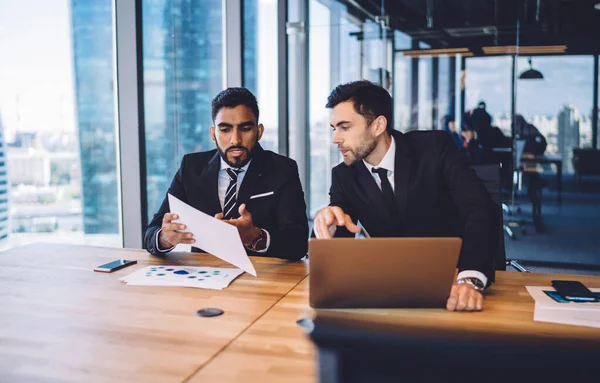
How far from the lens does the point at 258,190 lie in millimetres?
2672

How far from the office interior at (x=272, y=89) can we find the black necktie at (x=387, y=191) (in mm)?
1831

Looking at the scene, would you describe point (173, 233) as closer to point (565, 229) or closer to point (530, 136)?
point (530, 136)

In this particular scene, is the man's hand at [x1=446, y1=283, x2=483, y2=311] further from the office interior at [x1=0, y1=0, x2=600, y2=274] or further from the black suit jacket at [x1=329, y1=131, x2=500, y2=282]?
the office interior at [x1=0, y1=0, x2=600, y2=274]

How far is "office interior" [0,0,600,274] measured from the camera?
353 cm

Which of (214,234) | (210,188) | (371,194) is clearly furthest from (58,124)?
(371,194)

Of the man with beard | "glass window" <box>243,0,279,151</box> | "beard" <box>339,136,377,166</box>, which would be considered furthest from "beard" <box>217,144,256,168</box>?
"glass window" <box>243,0,279,151</box>

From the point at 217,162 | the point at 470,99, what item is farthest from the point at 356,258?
the point at 470,99

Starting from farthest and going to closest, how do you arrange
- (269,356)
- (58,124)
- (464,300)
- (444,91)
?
(444,91)
(58,124)
(464,300)
(269,356)

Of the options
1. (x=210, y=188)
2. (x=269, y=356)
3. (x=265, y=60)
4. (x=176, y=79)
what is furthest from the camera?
(x=265, y=60)

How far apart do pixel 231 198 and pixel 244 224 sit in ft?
1.51

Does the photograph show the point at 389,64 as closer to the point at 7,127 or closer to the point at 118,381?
the point at 7,127

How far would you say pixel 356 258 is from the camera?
1509 millimetres

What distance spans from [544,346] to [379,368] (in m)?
0.47

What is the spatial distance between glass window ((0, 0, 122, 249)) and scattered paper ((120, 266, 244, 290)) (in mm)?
1759
